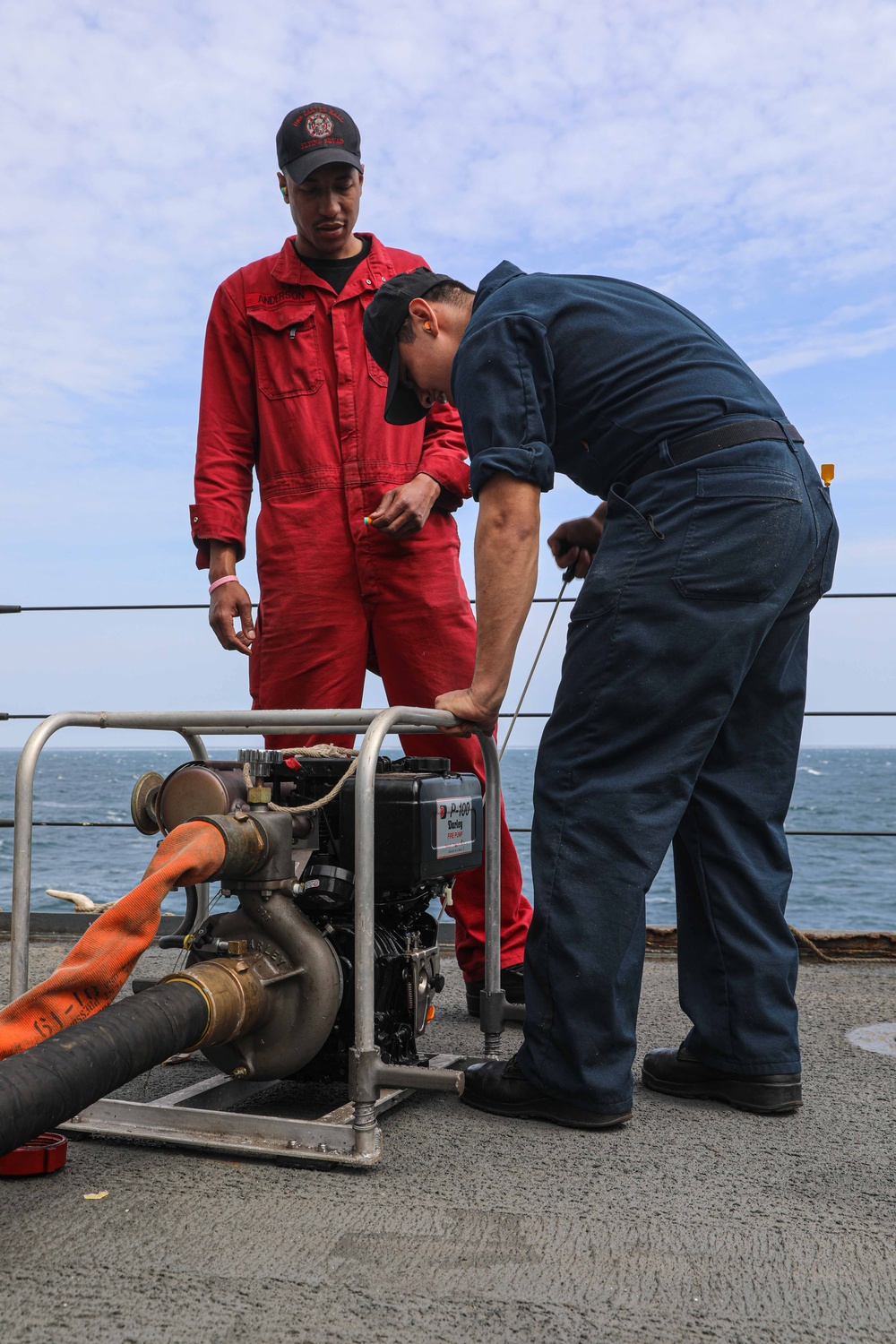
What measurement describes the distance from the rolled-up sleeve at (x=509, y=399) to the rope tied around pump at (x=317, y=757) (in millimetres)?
429

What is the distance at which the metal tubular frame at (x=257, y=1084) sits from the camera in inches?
56.5

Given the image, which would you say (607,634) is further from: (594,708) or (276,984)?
(276,984)

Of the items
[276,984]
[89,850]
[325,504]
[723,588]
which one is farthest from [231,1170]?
[89,850]

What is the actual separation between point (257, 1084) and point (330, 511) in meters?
1.08

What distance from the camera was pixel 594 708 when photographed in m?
1.62

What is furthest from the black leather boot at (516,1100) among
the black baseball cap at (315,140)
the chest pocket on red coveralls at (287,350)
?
the black baseball cap at (315,140)

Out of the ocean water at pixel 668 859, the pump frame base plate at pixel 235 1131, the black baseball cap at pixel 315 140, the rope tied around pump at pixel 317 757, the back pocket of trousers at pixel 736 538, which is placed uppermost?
the black baseball cap at pixel 315 140

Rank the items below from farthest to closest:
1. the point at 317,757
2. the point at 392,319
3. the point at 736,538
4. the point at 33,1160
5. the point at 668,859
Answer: the point at 668,859 < the point at 392,319 < the point at 317,757 < the point at 736,538 < the point at 33,1160

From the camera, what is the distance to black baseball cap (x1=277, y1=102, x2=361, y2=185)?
89.2 inches

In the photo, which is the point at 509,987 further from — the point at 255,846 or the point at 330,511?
the point at 330,511

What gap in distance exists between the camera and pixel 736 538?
159 centimetres

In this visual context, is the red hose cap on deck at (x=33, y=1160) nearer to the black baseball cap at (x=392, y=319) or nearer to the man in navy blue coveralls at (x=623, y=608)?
the man in navy blue coveralls at (x=623, y=608)

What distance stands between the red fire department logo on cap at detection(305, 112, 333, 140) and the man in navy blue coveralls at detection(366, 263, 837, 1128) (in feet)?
2.54

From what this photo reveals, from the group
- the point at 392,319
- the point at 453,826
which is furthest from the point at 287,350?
the point at 453,826
